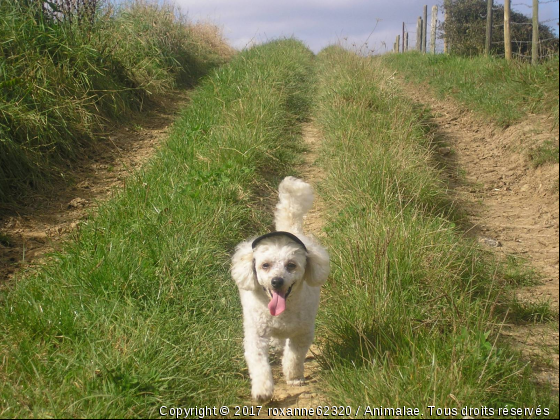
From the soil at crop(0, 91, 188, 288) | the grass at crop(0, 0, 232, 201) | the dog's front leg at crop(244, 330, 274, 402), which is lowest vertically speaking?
the dog's front leg at crop(244, 330, 274, 402)

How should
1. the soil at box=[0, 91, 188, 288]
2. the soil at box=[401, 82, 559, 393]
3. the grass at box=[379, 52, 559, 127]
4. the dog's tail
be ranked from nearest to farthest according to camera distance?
the soil at box=[401, 82, 559, 393]
the dog's tail
the soil at box=[0, 91, 188, 288]
the grass at box=[379, 52, 559, 127]

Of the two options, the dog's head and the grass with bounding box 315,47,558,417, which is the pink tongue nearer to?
the dog's head

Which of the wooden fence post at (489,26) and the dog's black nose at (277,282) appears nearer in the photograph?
the dog's black nose at (277,282)

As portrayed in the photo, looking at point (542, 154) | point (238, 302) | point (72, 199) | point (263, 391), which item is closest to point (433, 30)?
point (542, 154)

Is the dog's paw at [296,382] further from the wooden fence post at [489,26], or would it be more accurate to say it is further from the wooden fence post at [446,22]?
the wooden fence post at [446,22]

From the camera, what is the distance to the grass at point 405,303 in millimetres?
2447

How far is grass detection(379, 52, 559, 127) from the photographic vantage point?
643 centimetres

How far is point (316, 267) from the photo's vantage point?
3.01m

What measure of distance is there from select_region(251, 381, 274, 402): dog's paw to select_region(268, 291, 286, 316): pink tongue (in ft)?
1.17

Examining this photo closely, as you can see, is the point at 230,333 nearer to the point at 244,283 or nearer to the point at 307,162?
the point at 244,283

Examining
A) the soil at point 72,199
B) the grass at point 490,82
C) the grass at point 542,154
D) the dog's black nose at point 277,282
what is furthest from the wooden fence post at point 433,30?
the dog's black nose at point 277,282

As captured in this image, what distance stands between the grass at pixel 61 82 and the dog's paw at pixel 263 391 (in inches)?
149

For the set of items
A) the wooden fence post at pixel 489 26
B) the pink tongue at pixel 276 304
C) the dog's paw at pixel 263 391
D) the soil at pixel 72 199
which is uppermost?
the wooden fence post at pixel 489 26

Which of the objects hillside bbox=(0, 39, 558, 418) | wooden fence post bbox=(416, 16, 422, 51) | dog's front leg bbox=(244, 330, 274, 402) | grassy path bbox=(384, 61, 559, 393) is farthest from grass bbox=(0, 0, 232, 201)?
wooden fence post bbox=(416, 16, 422, 51)
